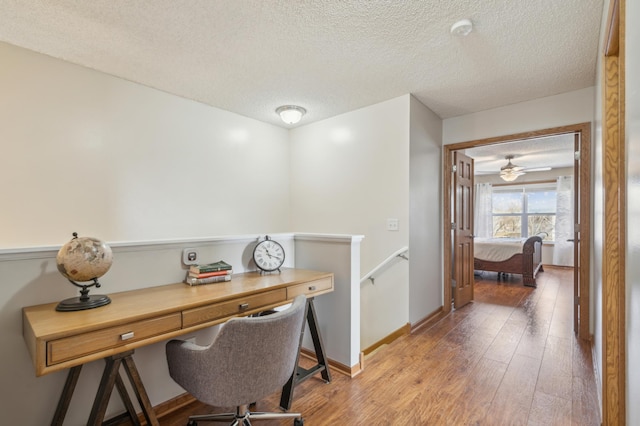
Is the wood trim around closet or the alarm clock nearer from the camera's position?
the wood trim around closet

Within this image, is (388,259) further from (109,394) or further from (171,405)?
(109,394)

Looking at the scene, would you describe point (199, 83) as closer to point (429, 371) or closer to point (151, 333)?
point (151, 333)

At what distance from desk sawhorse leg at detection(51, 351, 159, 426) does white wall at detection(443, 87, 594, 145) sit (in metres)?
3.82

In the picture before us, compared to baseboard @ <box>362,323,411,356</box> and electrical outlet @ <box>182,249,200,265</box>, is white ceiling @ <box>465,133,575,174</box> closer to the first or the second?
baseboard @ <box>362,323,411,356</box>

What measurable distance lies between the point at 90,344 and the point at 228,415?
81cm

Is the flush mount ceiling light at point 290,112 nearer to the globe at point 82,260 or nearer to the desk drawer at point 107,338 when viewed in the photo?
the globe at point 82,260

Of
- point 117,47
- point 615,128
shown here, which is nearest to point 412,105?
point 615,128

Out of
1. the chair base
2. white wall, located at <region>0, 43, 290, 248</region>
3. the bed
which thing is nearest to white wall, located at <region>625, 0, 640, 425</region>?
the chair base

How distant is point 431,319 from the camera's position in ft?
11.6

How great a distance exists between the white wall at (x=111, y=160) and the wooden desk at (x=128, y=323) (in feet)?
4.31

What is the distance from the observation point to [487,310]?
12.8 ft

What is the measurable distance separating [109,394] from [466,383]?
220 cm

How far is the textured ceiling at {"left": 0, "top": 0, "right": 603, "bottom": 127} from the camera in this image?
1882 millimetres

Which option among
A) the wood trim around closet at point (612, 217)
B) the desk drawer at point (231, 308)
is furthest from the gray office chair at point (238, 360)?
the wood trim around closet at point (612, 217)
